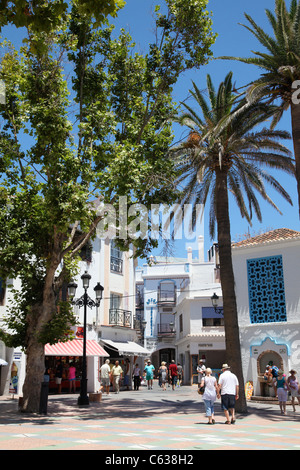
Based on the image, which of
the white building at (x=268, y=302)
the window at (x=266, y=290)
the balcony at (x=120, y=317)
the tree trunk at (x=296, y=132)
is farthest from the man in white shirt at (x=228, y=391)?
the balcony at (x=120, y=317)

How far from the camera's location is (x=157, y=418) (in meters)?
14.1

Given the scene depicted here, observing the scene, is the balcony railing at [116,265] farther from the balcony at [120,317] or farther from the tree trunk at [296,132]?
the tree trunk at [296,132]

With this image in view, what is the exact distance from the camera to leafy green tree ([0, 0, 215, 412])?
13.9 m

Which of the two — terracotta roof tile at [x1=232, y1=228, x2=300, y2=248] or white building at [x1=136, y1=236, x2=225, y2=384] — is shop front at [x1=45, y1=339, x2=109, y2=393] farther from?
white building at [x1=136, y1=236, x2=225, y2=384]

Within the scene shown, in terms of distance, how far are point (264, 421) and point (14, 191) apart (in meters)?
10.3

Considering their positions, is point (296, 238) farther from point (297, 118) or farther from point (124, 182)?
point (124, 182)

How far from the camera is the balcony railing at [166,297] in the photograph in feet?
167

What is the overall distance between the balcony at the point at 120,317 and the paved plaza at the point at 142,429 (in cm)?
1318

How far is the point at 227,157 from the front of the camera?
17.7 metres

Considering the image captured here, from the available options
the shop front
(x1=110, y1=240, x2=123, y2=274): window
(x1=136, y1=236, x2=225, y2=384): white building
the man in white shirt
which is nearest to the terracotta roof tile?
Result: (x1=110, y1=240, x2=123, y2=274): window

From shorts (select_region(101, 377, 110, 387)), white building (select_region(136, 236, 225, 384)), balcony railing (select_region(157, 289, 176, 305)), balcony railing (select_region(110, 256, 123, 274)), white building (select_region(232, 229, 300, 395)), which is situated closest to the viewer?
shorts (select_region(101, 377, 110, 387))

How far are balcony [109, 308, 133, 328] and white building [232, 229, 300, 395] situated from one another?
9.40 metres

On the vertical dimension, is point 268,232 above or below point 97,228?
above

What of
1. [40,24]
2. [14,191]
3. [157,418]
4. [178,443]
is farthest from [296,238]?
[40,24]
